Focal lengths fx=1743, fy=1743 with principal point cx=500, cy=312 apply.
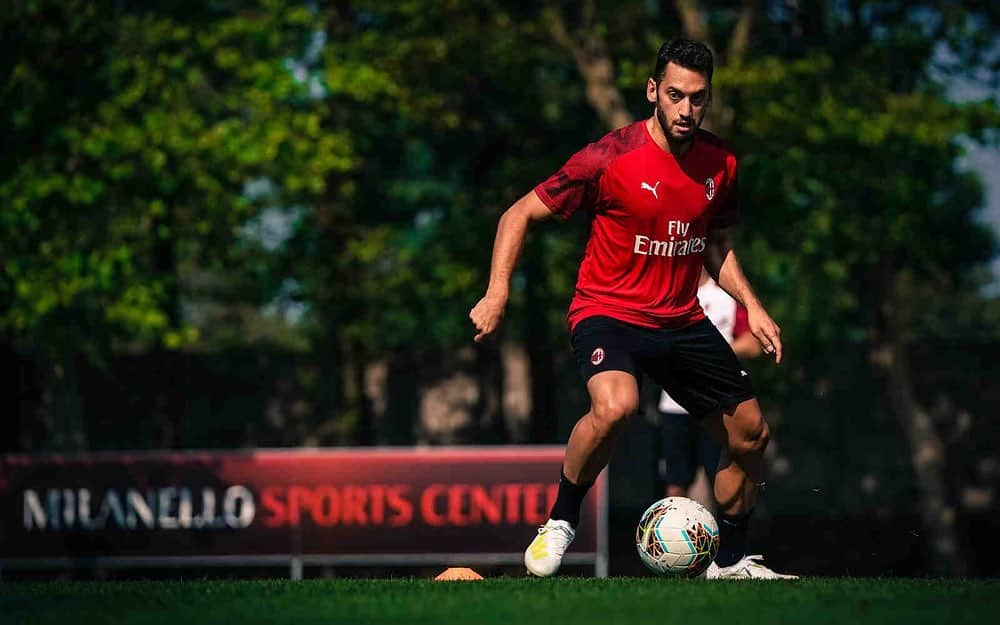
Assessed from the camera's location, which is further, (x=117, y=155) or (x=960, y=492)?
(x=960, y=492)

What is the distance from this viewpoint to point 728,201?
834 centimetres

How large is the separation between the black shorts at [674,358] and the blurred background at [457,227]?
501 inches

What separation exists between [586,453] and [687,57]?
186 cm

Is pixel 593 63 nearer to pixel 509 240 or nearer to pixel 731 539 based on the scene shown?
pixel 731 539

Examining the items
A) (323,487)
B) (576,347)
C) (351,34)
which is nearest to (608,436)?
(576,347)

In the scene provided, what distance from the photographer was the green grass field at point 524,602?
670 cm

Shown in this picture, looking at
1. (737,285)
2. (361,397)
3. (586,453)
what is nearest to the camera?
(586,453)

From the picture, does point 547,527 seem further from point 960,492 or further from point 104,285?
point 960,492

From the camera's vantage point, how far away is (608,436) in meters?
7.91

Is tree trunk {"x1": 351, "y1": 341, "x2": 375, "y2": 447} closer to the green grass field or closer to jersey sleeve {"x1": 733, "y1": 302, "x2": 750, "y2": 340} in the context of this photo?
jersey sleeve {"x1": 733, "y1": 302, "x2": 750, "y2": 340}

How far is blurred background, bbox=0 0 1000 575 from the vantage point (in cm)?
2147

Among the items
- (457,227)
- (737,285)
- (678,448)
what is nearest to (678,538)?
(737,285)

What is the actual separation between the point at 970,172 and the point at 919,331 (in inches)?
1259

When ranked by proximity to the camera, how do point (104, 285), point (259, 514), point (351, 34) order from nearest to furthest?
point (259, 514) < point (104, 285) < point (351, 34)
